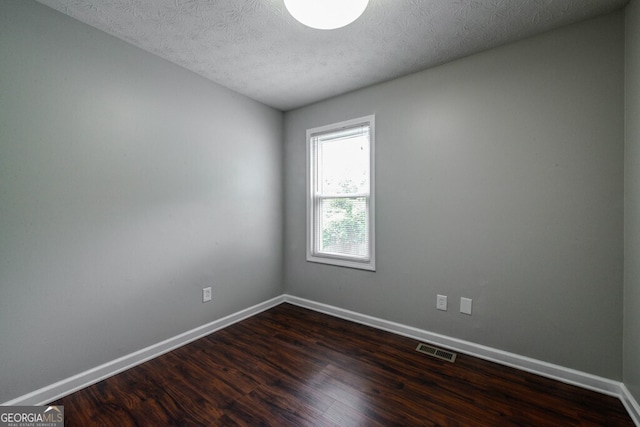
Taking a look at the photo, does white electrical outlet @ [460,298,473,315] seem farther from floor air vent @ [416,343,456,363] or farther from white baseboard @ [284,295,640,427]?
floor air vent @ [416,343,456,363]


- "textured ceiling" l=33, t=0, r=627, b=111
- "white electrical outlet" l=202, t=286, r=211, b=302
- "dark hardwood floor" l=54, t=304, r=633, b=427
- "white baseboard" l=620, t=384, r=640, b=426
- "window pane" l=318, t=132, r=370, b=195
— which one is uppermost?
"textured ceiling" l=33, t=0, r=627, b=111

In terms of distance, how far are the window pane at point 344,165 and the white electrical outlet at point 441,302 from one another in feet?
4.01

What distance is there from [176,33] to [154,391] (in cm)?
250

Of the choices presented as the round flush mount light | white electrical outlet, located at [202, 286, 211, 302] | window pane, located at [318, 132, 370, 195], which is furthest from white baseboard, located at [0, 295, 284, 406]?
the round flush mount light

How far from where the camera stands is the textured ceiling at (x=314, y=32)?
1.66 metres

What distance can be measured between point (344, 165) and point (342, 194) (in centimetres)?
33

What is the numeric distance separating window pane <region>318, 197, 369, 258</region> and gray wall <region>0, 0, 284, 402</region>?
1038 mm

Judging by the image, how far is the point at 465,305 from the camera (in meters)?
2.22

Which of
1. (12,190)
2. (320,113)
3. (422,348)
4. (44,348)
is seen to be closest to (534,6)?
(320,113)

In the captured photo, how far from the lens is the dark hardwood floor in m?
1.53

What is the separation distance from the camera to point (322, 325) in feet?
9.02

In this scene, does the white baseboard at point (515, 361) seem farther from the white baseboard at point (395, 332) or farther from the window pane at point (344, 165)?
the window pane at point (344, 165)

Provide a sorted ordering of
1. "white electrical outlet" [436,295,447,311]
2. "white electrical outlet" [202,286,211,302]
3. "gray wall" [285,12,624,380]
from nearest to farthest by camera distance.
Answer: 1. "gray wall" [285,12,624,380]
2. "white electrical outlet" [436,295,447,311]
3. "white electrical outlet" [202,286,211,302]

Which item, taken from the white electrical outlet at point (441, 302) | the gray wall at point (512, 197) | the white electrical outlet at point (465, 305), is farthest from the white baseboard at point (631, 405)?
the white electrical outlet at point (441, 302)
